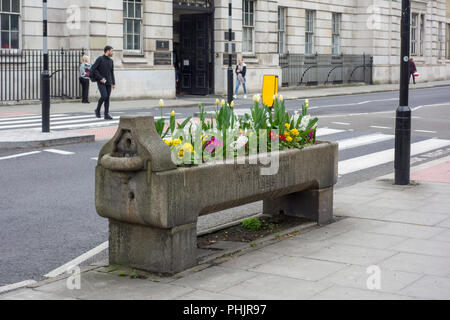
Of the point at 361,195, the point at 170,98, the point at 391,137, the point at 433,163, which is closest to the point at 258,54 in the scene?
the point at 170,98

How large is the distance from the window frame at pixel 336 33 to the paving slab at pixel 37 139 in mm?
30502

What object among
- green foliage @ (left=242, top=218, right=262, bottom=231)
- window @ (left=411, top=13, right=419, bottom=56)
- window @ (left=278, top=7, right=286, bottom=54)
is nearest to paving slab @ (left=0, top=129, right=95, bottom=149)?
green foliage @ (left=242, top=218, right=262, bottom=231)

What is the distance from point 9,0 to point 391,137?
1472cm

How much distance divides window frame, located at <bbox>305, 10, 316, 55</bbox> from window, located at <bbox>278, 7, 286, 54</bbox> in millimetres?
2169

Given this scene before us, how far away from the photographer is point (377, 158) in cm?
1370

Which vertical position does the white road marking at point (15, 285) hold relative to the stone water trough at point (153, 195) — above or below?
below

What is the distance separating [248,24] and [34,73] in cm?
1270

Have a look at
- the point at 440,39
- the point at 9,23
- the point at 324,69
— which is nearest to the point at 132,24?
the point at 9,23

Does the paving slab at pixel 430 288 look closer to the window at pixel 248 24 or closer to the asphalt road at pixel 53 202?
the asphalt road at pixel 53 202

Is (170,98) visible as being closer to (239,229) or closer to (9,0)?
(9,0)

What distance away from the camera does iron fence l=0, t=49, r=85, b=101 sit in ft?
82.0

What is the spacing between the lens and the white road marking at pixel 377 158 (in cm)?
→ 1264

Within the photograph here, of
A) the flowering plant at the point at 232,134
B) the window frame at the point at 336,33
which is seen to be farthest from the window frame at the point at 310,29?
the flowering plant at the point at 232,134

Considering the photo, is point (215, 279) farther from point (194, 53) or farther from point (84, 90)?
point (194, 53)
